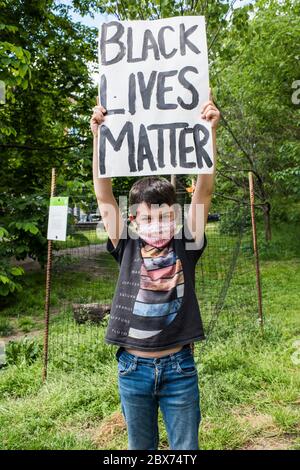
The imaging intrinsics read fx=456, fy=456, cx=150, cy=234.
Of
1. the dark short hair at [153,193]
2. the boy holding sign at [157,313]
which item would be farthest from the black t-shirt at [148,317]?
the dark short hair at [153,193]

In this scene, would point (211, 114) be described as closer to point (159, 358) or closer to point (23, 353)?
point (159, 358)

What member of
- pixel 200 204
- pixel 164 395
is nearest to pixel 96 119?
pixel 200 204

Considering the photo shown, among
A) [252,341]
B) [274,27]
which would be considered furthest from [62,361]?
[274,27]

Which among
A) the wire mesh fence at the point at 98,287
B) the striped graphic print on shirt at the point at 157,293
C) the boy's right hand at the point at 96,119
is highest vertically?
the boy's right hand at the point at 96,119

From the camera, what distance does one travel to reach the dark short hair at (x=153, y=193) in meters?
1.90

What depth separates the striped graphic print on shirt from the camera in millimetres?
1789

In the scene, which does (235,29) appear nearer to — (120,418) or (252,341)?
(252,341)

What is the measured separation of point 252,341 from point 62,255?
260 centimetres

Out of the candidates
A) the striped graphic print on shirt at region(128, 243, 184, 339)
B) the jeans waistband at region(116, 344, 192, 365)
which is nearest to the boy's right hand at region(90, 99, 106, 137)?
the striped graphic print on shirt at region(128, 243, 184, 339)

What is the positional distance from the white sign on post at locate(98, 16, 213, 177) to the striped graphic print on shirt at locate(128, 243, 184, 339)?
1.50ft

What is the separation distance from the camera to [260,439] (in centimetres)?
310

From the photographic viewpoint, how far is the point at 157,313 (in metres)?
1.79

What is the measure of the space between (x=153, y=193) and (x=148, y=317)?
1.67ft

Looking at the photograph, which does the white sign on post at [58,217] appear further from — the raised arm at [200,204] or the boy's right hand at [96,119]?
the raised arm at [200,204]
